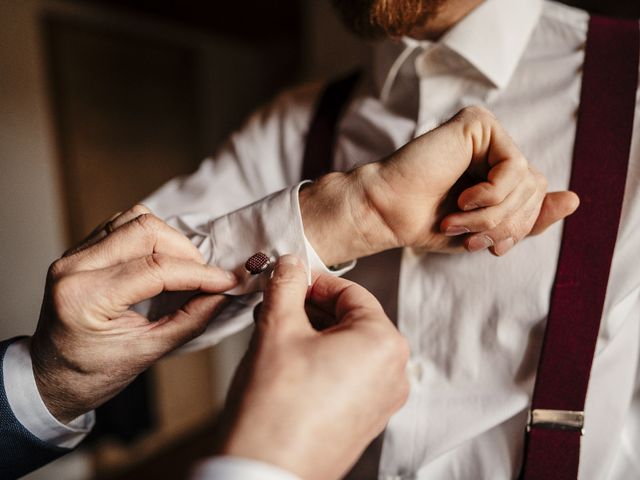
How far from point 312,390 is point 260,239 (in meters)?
0.27

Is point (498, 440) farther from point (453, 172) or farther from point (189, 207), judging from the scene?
point (189, 207)

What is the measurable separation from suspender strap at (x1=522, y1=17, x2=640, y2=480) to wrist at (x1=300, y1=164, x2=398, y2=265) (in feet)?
0.70

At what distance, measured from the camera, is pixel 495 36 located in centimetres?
63

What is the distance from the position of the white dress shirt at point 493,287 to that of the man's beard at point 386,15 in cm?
6

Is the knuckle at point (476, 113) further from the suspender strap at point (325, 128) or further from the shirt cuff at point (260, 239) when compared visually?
the suspender strap at point (325, 128)

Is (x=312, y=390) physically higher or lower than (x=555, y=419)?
higher

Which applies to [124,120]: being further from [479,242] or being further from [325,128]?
[479,242]

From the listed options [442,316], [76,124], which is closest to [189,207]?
[442,316]

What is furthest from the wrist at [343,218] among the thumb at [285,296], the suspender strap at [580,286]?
the suspender strap at [580,286]

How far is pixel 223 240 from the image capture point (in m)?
0.60

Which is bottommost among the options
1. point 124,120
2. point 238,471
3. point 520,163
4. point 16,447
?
point 16,447

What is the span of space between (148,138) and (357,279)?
2.03m

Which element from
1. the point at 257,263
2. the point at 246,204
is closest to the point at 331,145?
the point at 246,204

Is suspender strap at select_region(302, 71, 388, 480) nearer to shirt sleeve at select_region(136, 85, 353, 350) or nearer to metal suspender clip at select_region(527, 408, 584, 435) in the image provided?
shirt sleeve at select_region(136, 85, 353, 350)
